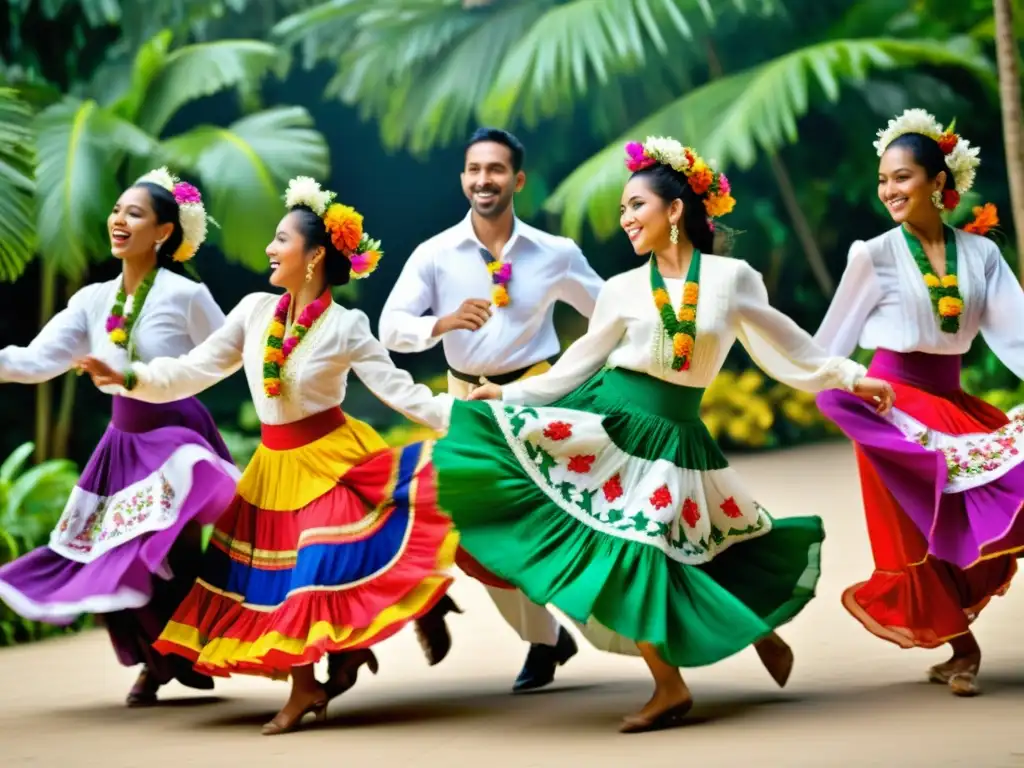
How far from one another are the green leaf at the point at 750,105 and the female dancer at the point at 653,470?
6919 mm

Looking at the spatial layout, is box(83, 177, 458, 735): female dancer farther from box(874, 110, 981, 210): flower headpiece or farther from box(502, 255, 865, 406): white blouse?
box(874, 110, 981, 210): flower headpiece

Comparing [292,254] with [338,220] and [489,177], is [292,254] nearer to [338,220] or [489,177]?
[338,220]

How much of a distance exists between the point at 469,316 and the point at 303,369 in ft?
2.13

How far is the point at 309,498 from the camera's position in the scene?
5316 millimetres

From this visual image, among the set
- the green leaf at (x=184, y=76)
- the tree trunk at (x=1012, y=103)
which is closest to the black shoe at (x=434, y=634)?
the tree trunk at (x=1012, y=103)

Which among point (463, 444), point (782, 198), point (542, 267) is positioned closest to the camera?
point (463, 444)

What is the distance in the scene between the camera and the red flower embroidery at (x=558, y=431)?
517cm

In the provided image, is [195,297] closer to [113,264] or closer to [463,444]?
[463,444]

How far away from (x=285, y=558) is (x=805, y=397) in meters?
7.97

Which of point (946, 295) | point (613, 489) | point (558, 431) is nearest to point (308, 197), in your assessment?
point (558, 431)

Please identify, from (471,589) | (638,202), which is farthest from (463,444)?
(471,589)

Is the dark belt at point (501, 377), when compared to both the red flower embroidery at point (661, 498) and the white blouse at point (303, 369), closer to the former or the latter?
the white blouse at point (303, 369)

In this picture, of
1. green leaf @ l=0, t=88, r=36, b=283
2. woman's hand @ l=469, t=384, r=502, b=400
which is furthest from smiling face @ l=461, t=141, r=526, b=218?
green leaf @ l=0, t=88, r=36, b=283

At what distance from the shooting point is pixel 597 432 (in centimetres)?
520
